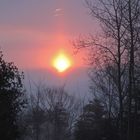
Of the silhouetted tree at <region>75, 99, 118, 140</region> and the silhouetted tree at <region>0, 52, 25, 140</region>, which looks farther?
the silhouetted tree at <region>75, 99, 118, 140</region>

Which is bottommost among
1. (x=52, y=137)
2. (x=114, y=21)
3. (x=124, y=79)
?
(x=52, y=137)

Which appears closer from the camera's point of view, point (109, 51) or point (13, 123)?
point (13, 123)

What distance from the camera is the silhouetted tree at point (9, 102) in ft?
63.0

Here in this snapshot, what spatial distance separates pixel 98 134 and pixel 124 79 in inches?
378

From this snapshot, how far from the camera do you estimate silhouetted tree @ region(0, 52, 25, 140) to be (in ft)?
63.0

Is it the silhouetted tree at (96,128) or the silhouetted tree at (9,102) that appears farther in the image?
the silhouetted tree at (96,128)

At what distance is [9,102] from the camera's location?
19.6 metres

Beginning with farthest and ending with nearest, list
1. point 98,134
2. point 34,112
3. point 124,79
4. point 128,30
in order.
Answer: point 34,112
point 98,134
point 124,79
point 128,30

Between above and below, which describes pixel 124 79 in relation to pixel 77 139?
above

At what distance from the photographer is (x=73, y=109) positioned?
89.4 metres

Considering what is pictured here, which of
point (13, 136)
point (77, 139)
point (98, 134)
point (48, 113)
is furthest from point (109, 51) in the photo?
point (48, 113)

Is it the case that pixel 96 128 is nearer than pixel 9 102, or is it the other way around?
pixel 9 102

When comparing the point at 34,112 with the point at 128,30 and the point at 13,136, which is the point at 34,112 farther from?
the point at 13,136

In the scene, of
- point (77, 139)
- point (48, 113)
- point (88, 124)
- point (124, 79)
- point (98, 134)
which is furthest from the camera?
point (48, 113)
